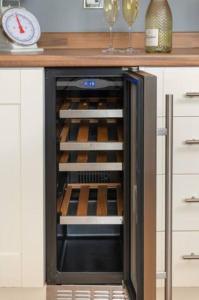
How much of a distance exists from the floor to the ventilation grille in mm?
63

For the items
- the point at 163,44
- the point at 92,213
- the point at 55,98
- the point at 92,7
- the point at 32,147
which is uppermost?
the point at 92,7

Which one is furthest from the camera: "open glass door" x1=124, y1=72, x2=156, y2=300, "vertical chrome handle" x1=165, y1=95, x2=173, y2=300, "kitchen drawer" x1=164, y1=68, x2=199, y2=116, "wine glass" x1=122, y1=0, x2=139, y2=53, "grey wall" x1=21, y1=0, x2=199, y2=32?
"grey wall" x1=21, y1=0, x2=199, y2=32

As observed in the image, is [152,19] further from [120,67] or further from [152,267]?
[152,267]

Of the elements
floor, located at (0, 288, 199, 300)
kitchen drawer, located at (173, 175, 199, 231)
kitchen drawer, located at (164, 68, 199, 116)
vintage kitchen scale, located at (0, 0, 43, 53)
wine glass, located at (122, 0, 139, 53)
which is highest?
wine glass, located at (122, 0, 139, 53)

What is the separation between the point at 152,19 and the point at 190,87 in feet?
1.41

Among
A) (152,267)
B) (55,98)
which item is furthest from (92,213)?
(152,267)

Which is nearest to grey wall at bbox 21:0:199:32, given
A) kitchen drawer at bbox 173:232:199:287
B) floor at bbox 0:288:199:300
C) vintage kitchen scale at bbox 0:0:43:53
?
vintage kitchen scale at bbox 0:0:43:53

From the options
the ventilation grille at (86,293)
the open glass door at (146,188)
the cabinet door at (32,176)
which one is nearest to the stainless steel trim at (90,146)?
the cabinet door at (32,176)

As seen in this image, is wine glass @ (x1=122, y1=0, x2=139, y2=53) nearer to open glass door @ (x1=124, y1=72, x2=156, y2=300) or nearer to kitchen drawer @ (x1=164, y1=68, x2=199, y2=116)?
kitchen drawer @ (x1=164, y1=68, x2=199, y2=116)

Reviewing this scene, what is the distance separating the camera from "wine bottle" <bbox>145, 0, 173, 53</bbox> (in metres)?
2.54

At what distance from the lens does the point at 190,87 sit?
235 centimetres

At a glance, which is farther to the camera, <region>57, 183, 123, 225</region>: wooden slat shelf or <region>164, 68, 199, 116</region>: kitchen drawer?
<region>57, 183, 123, 225</region>: wooden slat shelf

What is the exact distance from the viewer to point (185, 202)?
7.90 ft

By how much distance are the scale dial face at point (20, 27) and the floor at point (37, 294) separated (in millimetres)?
1053
